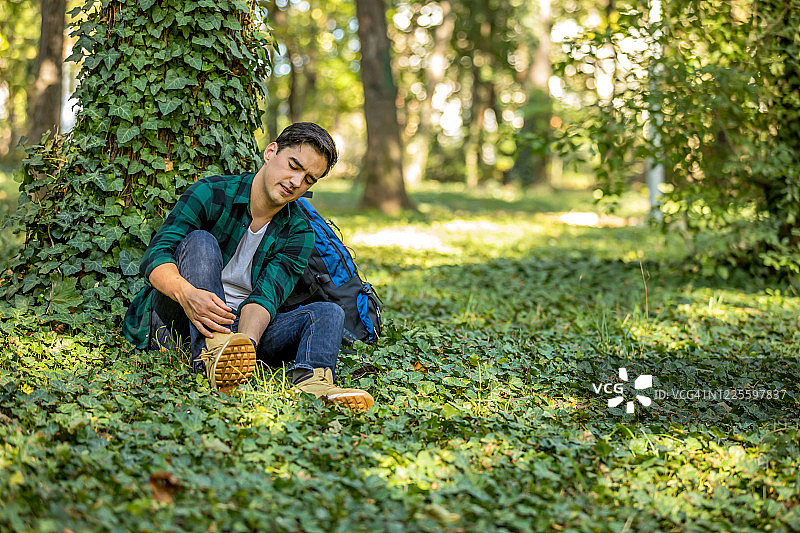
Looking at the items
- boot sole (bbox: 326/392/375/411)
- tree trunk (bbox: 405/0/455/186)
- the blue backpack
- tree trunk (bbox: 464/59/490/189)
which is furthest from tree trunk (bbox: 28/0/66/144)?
tree trunk (bbox: 464/59/490/189)

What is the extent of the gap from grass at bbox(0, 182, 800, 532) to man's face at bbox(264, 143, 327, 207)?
100 centimetres

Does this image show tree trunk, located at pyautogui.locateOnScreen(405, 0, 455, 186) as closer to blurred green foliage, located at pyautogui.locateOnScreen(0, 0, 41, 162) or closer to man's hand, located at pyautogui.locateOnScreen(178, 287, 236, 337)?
blurred green foliage, located at pyautogui.locateOnScreen(0, 0, 41, 162)

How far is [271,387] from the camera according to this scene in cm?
358

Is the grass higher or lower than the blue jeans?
lower

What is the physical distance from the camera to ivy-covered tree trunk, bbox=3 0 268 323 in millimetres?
4414

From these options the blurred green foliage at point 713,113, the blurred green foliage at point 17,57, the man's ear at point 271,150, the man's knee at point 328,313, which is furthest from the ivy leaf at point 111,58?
the blurred green foliage at point 17,57

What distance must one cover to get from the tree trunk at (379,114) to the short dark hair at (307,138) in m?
10.5

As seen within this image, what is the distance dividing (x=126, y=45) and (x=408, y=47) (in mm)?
27113

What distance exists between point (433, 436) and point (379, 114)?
11572 mm

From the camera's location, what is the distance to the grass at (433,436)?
8.31ft

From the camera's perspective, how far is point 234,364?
11.3 feet

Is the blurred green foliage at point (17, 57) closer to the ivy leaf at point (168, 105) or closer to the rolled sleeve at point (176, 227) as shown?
the ivy leaf at point (168, 105)

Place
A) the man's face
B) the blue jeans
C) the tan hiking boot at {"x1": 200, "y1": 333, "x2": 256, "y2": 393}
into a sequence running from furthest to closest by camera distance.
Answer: the man's face
the blue jeans
the tan hiking boot at {"x1": 200, "y1": 333, "x2": 256, "y2": 393}

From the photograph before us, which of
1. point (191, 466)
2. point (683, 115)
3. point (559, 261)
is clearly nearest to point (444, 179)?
point (559, 261)
